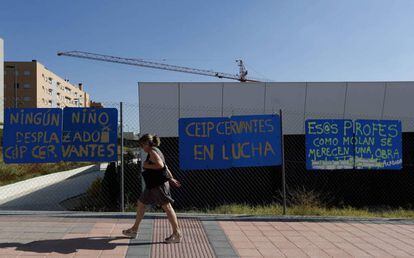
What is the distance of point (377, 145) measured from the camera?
379 inches

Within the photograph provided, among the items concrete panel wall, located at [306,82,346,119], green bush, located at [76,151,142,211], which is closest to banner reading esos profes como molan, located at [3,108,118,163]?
green bush, located at [76,151,142,211]

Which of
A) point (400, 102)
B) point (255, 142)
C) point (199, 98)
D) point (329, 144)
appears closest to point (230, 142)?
point (255, 142)

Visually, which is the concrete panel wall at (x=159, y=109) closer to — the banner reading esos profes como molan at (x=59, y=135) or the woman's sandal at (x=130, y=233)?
the banner reading esos profes como molan at (x=59, y=135)

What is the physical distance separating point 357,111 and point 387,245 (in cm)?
660

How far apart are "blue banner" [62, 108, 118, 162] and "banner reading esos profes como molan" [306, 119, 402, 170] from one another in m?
4.18

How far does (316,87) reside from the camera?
38.8ft

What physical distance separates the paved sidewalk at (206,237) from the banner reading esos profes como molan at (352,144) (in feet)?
6.05

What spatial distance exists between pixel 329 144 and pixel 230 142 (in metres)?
2.26

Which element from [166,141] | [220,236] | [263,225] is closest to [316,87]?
[166,141]

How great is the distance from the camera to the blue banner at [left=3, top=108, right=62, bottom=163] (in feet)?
26.0

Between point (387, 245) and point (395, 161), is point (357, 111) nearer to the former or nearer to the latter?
point (395, 161)

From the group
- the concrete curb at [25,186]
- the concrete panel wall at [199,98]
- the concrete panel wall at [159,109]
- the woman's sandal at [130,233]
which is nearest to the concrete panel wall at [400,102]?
the concrete panel wall at [199,98]

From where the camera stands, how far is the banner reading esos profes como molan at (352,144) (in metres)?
9.22

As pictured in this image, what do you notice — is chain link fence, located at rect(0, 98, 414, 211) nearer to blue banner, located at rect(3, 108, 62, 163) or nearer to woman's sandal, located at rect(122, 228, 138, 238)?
blue banner, located at rect(3, 108, 62, 163)
